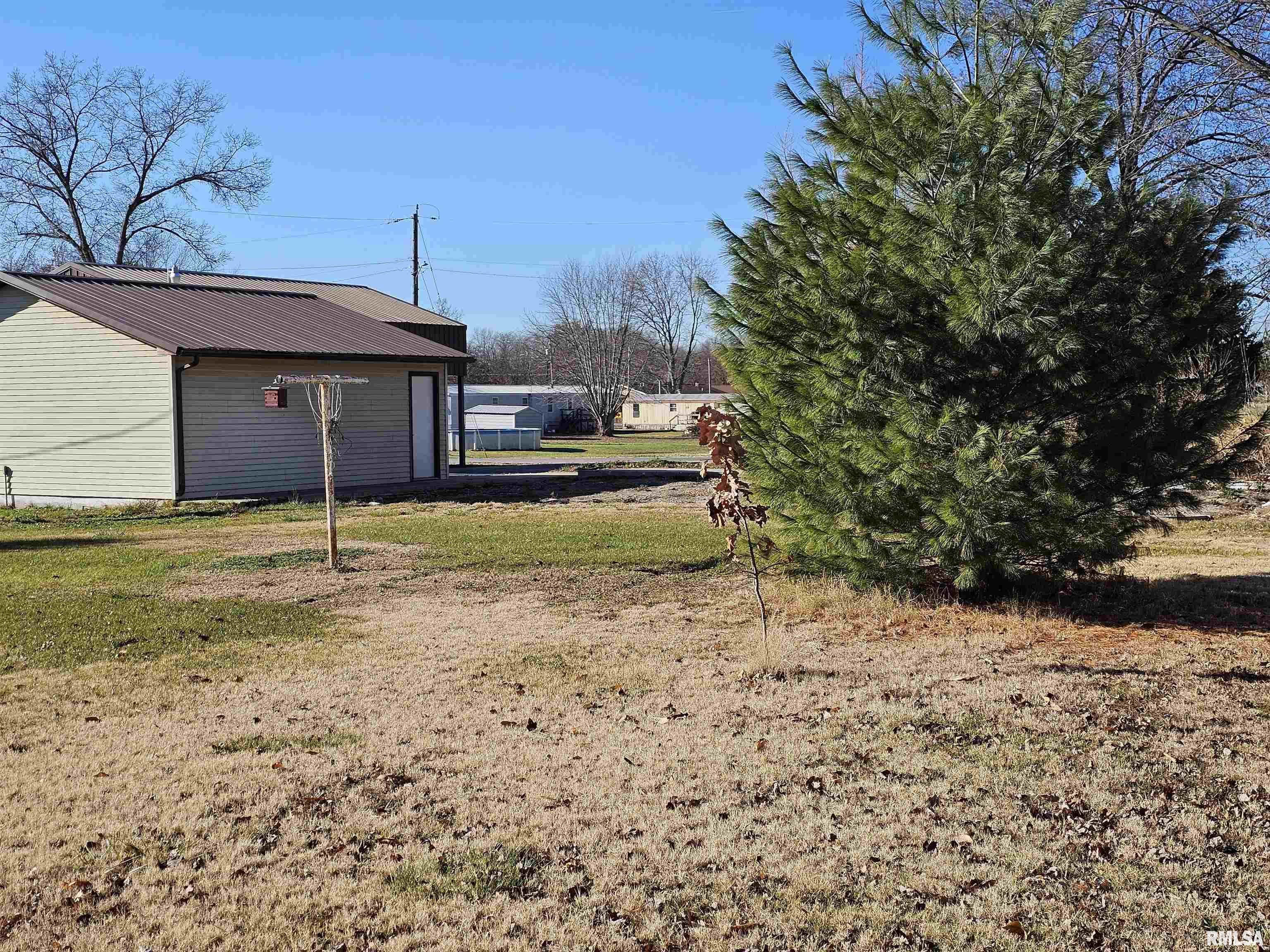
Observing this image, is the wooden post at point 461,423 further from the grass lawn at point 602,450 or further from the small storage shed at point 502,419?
the small storage shed at point 502,419

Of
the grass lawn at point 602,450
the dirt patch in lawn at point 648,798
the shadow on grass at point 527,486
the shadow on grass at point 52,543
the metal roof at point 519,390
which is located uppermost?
the metal roof at point 519,390

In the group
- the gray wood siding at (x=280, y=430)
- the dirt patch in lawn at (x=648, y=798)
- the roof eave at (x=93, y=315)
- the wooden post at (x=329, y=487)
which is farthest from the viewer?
the gray wood siding at (x=280, y=430)

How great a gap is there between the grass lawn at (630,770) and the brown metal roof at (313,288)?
19.7 meters

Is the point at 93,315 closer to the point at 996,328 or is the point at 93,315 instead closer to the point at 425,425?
the point at 425,425

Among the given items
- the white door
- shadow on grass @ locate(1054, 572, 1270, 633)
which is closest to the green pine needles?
shadow on grass @ locate(1054, 572, 1270, 633)

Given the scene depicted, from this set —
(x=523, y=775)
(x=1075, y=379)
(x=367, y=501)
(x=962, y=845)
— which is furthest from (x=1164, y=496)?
(x=367, y=501)

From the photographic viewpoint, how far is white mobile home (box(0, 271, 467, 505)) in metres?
17.5

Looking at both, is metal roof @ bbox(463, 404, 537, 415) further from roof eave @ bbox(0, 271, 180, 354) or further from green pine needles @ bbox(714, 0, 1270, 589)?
green pine needles @ bbox(714, 0, 1270, 589)

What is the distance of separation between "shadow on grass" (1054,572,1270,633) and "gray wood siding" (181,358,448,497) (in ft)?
43.9

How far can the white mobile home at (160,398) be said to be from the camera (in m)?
17.5

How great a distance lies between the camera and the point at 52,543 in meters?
13.5

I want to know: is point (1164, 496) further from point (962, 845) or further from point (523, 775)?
point (523, 775)

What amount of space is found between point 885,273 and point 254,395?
13.0 metres

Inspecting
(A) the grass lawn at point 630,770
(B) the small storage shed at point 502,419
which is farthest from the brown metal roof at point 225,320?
(B) the small storage shed at point 502,419
